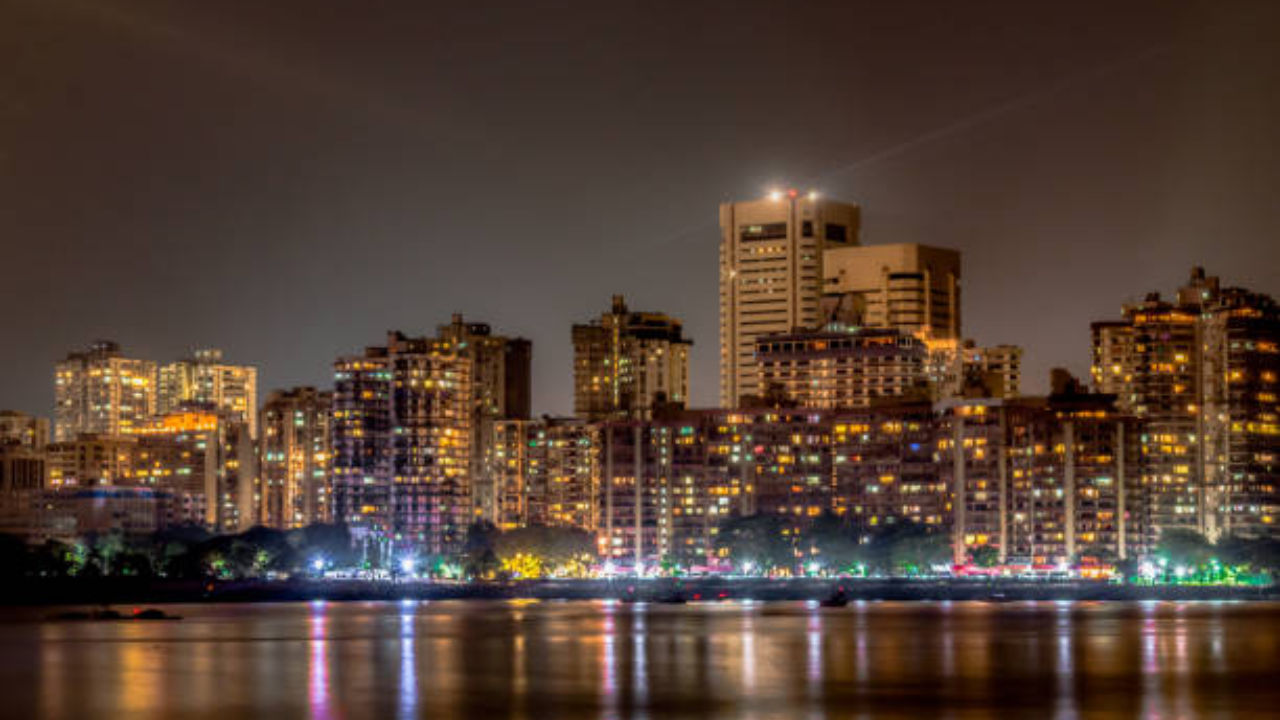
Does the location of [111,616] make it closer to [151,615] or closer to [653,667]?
[151,615]

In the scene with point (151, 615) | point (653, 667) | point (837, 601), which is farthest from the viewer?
point (837, 601)

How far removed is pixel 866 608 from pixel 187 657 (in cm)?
8099

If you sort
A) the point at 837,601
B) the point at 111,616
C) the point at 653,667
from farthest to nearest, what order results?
the point at 837,601, the point at 111,616, the point at 653,667

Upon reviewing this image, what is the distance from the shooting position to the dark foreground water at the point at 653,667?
9881cm

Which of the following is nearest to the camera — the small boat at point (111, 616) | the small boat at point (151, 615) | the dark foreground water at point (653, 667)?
the dark foreground water at point (653, 667)

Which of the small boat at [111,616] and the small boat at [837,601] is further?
the small boat at [837,601]

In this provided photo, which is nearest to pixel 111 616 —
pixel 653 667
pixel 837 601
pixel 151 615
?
pixel 151 615

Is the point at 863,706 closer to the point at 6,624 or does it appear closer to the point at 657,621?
the point at 657,621

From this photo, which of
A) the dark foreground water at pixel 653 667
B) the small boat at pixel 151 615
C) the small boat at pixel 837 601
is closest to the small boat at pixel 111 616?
the small boat at pixel 151 615

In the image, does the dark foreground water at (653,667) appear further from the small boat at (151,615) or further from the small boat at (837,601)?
the small boat at (837,601)

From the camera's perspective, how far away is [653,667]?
389ft

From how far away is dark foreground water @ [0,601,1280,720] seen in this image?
98812 millimetres

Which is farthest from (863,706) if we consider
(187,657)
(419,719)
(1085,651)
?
(187,657)

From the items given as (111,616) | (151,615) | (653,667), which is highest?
(653,667)
